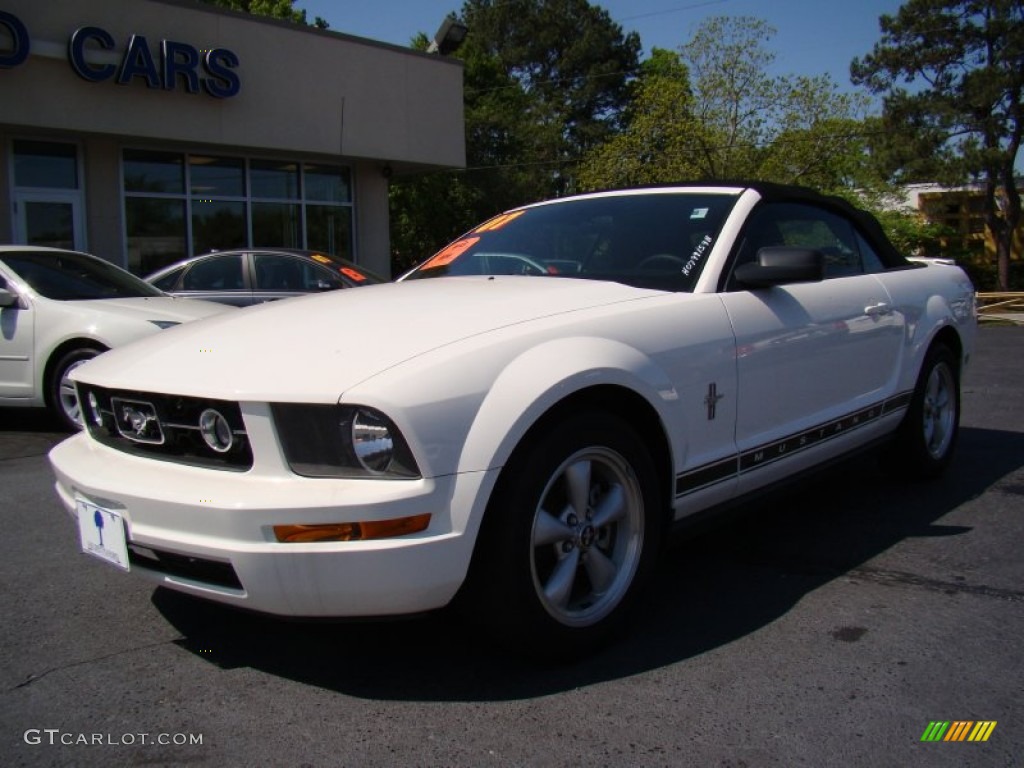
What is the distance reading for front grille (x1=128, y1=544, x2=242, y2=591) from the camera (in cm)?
248

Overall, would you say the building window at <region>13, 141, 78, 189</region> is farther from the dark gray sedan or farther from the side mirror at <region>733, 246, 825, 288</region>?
the side mirror at <region>733, 246, 825, 288</region>

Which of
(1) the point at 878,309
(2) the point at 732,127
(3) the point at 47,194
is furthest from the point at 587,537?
(2) the point at 732,127

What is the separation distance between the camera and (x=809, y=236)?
4.39 meters

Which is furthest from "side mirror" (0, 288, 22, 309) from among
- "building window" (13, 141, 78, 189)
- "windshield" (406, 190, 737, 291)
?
"building window" (13, 141, 78, 189)

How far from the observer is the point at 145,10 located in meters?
13.7

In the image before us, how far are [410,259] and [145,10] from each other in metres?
21.2

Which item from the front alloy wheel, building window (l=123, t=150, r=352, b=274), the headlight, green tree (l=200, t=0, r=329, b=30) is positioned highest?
green tree (l=200, t=0, r=329, b=30)

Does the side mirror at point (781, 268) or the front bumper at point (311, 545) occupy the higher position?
the side mirror at point (781, 268)

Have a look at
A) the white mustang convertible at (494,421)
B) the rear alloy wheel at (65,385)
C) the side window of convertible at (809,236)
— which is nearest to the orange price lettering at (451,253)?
the white mustang convertible at (494,421)

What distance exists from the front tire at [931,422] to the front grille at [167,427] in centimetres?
353

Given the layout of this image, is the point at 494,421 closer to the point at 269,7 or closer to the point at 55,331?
the point at 55,331

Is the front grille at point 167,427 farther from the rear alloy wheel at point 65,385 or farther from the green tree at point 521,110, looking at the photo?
the green tree at point 521,110

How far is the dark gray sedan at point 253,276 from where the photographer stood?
406 inches

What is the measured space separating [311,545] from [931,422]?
3.90 m
